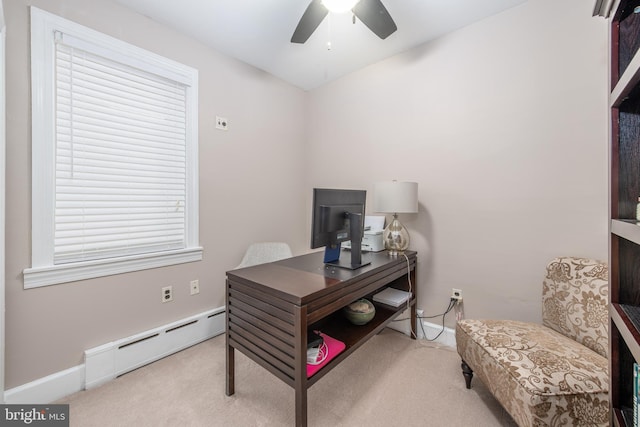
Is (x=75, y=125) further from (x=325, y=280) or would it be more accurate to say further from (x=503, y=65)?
(x=503, y=65)

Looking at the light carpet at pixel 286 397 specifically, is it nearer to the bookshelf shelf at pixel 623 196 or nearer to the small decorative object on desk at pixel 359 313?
the small decorative object on desk at pixel 359 313

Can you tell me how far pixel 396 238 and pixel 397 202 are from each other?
0.33 metres

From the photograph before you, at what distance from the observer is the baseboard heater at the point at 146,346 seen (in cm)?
171

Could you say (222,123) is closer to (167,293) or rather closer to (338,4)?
(338,4)

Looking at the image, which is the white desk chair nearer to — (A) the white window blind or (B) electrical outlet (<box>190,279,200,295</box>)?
(B) electrical outlet (<box>190,279,200,295</box>)

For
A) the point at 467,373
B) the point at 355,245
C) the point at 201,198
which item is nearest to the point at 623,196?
the point at 355,245

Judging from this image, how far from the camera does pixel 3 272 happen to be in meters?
1.37

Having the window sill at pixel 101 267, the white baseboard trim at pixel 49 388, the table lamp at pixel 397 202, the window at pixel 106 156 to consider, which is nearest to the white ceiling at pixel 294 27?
the window at pixel 106 156

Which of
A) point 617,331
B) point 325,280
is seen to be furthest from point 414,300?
point 617,331

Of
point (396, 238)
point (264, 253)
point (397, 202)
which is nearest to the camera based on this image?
point (397, 202)

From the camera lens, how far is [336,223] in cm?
175

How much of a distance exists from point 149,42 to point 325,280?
2182 millimetres

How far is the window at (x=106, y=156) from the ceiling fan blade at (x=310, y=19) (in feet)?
3.38

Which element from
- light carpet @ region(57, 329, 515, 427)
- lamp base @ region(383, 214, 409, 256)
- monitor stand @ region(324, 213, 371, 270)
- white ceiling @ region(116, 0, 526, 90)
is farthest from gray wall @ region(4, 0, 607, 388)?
monitor stand @ region(324, 213, 371, 270)
